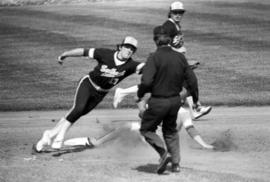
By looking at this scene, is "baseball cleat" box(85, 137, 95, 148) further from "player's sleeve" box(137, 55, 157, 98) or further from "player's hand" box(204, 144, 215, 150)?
"player's sleeve" box(137, 55, 157, 98)

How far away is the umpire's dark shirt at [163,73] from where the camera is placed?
9016mm

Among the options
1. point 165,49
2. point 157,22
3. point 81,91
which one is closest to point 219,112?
point 81,91

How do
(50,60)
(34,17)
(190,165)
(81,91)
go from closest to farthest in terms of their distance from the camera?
(190,165) → (81,91) → (50,60) → (34,17)

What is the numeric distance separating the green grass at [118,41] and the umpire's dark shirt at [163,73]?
22.6ft

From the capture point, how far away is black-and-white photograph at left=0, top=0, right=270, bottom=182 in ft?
30.6

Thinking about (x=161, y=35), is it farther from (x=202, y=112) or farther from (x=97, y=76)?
(x=202, y=112)

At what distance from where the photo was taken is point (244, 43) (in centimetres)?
2331

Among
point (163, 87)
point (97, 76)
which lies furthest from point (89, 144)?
point (163, 87)

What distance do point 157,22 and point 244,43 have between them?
427 centimetres

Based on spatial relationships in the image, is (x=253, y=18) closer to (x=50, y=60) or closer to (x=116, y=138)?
(x=50, y=60)

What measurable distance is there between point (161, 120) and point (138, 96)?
416 millimetres

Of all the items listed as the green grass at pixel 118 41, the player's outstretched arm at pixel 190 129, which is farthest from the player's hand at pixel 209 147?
the green grass at pixel 118 41

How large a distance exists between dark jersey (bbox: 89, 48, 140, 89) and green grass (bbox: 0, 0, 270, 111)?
5403 millimetres

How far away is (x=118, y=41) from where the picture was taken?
24.1 metres
